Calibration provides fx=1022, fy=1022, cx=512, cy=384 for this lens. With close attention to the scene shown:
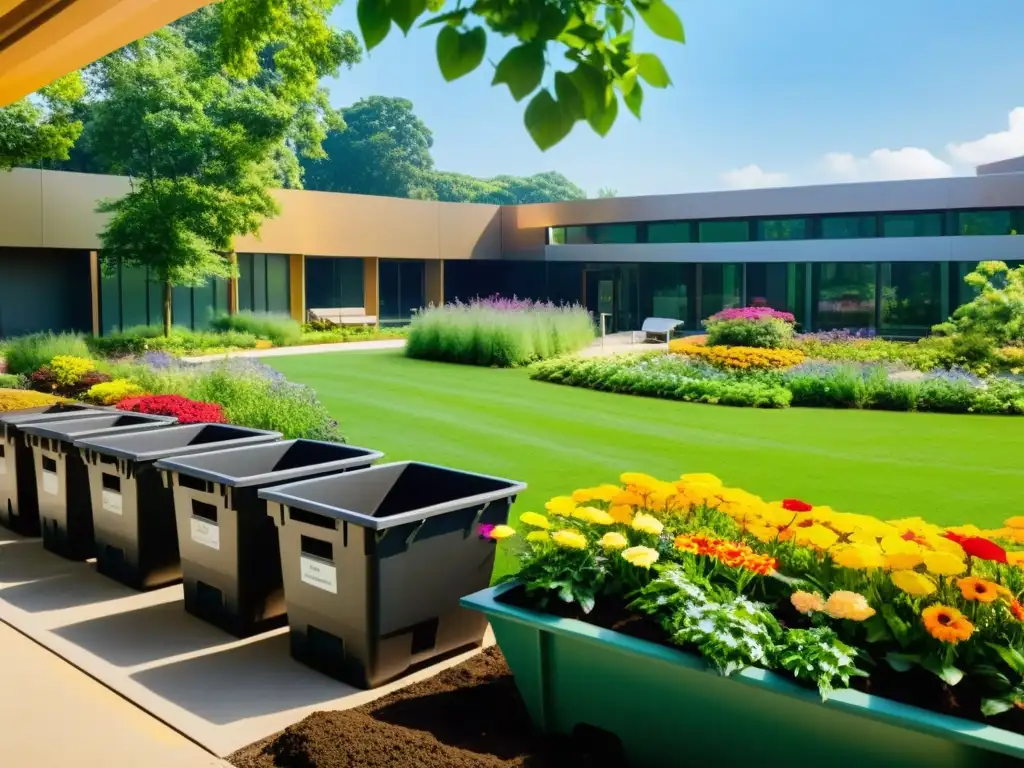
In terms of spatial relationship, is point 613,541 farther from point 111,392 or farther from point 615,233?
point 615,233

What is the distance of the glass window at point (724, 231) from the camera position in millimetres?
32688

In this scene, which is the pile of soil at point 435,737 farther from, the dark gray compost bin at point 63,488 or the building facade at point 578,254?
the building facade at point 578,254

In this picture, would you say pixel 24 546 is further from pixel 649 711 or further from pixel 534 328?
pixel 534 328

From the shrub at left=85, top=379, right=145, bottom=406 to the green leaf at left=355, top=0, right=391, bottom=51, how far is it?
37.2ft

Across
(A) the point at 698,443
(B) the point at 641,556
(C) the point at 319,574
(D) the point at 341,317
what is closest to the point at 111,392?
(A) the point at 698,443


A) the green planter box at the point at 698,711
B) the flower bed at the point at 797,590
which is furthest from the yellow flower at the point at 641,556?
the green planter box at the point at 698,711

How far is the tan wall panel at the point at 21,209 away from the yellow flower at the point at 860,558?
26992 mm

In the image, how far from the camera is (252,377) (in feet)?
44.1

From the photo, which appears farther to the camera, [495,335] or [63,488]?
[495,335]

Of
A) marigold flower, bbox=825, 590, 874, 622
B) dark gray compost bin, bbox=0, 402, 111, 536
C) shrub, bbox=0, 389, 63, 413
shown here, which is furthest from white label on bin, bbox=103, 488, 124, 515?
marigold flower, bbox=825, 590, 874, 622

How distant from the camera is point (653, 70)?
215 cm

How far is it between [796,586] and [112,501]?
4503 millimetres

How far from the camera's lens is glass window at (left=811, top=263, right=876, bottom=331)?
1204 inches

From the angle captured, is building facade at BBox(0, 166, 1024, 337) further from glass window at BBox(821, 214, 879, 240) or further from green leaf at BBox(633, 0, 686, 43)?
green leaf at BBox(633, 0, 686, 43)
